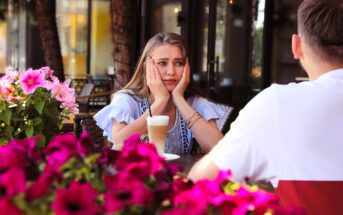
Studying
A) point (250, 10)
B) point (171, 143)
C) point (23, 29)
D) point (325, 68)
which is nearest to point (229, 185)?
point (325, 68)

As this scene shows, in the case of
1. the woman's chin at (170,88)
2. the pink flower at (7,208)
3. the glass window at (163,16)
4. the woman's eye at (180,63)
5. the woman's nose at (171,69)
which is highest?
the glass window at (163,16)

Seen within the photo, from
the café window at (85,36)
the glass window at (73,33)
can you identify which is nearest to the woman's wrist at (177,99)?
the café window at (85,36)

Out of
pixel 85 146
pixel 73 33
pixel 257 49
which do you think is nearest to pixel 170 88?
pixel 85 146

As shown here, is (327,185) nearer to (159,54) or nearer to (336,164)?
(336,164)

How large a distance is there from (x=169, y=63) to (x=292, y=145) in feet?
4.86

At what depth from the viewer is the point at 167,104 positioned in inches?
111

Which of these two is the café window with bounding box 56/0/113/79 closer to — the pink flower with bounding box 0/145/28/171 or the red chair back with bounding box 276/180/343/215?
the red chair back with bounding box 276/180/343/215

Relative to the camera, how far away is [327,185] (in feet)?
4.26

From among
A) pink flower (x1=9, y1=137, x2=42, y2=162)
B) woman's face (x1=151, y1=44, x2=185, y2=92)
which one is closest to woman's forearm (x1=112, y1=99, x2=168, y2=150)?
woman's face (x1=151, y1=44, x2=185, y2=92)

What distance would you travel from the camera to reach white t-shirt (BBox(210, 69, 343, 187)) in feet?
4.37

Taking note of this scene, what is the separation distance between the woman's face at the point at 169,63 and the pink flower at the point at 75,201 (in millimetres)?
1959

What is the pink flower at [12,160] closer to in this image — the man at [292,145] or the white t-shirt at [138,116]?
the man at [292,145]

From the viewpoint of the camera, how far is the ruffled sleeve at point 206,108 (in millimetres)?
2814

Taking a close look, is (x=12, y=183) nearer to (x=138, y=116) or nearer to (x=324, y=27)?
(x=324, y=27)
